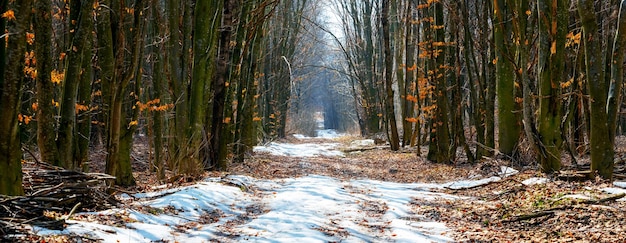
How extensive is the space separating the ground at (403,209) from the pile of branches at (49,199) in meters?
0.23

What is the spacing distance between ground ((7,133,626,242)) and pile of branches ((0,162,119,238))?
0.23m

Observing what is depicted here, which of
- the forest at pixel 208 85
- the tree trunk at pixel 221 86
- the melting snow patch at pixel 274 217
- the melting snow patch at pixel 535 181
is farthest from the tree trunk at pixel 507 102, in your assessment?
the tree trunk at pixel 221 86

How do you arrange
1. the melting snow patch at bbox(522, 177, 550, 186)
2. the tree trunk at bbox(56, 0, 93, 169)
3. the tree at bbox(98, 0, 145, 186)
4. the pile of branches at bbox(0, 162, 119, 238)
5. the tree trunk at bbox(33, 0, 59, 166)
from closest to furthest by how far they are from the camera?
the pile of branches at bbox(0, 162, 119, 238)
the tree trunk at bbox(33, 0, 59, 166)
the tree trunk at bbox(56, 0, 93, 169)
the tree at bbox(98, 0, 145, 186)
the melting snow patch at bbox(522, 177, 550, 186)

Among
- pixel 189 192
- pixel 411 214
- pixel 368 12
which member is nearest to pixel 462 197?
pixel 411 214

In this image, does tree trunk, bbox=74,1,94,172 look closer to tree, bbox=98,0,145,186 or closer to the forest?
the forest

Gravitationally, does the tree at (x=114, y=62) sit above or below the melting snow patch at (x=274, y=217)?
above

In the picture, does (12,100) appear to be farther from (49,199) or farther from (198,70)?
(198,70)

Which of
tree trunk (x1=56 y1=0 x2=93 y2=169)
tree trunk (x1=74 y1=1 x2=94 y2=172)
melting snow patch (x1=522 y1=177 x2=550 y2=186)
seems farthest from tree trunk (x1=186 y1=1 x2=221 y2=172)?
melting snow patch (x1=522 y1=177 x2=550 y2=186)

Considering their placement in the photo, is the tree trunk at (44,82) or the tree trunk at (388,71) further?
the tree trunk at (388,71)

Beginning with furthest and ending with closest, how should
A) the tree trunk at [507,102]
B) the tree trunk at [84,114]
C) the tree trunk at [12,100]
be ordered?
the tree trunk at [507,102], the tree trunk at [84,114], the tree trunk at [12,100]

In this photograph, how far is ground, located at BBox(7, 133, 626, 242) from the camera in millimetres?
5457

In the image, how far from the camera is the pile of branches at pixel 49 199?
4336 mm

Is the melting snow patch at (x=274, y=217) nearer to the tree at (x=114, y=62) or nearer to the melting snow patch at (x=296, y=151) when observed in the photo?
the tree at (x=114, y=62)

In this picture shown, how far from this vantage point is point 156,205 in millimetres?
6805
